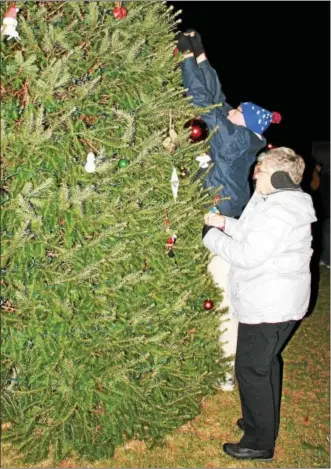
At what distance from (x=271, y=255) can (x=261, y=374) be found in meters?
0.90

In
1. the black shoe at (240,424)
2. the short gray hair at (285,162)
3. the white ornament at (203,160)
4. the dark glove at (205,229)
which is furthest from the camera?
the black shoe at (240,424)

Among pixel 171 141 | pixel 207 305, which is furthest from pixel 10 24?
pixel 207 305

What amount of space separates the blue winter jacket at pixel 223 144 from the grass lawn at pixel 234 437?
182cm

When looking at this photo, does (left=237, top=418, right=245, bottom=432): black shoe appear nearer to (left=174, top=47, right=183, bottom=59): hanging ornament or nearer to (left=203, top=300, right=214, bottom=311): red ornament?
(left=203, top=300, right=214, bottom=311): red ornament

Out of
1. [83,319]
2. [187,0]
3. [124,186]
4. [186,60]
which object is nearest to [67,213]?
[124,186]

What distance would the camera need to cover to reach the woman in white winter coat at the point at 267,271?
10.6ft

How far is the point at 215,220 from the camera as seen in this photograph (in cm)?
367

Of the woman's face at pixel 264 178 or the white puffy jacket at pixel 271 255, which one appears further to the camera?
the woman's face at pixel 264 178

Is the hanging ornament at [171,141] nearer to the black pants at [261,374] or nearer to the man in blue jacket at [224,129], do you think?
the man in blue jacket at [224,129]

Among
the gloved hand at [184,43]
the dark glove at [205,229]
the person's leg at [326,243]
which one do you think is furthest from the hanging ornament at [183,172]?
the person's leg at [326,243]

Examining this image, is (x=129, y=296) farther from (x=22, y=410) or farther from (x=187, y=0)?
(x=187, y=0)

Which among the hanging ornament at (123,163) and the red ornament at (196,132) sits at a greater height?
the hanging ornament at (123,163)

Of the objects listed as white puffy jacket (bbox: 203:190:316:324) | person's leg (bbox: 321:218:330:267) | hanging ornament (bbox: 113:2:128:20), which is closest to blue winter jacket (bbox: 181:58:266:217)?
white puffy jacket (bbox: 203:190:316:324)

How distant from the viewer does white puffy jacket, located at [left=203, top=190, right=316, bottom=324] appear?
3.20 m
